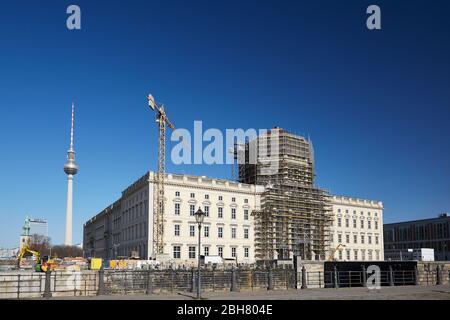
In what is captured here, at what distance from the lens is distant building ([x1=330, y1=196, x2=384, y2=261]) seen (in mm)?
96938

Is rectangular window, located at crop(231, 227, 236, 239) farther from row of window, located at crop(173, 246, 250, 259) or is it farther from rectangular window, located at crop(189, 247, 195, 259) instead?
rectangular window, located at crop(189, 247, 195, 259)

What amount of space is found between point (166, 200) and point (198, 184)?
6.36 metres

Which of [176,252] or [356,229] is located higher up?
[356,229]

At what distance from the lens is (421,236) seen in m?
127

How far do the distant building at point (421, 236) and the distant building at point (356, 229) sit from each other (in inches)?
784

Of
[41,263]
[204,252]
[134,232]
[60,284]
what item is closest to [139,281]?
[60,284]

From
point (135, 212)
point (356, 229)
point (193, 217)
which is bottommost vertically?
point (356, 229)

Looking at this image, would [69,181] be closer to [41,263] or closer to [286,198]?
[286,198]

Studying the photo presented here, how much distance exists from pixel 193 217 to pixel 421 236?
73.4 meters

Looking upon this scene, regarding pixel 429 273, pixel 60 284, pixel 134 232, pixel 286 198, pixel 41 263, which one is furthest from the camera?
pixel 134 232

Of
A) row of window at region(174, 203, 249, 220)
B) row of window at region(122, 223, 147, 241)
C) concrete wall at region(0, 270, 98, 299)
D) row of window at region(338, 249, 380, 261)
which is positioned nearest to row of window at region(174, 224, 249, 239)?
row of window at region(174, 203, 249, 220)
